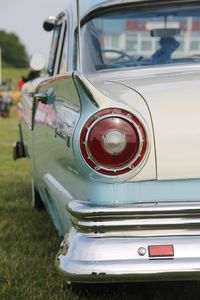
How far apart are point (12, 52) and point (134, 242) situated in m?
82.9

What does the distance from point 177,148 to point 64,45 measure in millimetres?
1683

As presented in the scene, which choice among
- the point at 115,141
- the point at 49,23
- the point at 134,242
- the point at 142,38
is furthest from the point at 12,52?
the point at 134,242

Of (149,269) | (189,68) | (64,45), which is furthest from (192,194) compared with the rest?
(64,45)

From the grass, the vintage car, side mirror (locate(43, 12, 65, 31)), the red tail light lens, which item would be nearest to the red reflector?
the vintage car

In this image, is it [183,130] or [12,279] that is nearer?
[183,130]

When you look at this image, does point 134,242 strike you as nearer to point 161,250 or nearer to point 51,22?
point 161,250

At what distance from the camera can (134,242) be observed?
95.3 inches

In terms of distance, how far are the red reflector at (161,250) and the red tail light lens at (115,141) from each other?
317 millimetres

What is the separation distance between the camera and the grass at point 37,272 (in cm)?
325

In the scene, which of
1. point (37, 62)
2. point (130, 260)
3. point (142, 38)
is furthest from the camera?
point (37, 62)

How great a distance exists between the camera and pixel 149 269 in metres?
2.38

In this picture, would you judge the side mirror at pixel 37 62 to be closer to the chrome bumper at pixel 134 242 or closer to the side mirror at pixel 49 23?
the side mirror at pixel 49 23

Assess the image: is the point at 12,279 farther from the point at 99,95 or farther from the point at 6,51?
the point at 6,51

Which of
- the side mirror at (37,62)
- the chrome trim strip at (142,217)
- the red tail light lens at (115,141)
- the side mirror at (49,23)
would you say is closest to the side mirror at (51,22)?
the side mirror at (49,23)
